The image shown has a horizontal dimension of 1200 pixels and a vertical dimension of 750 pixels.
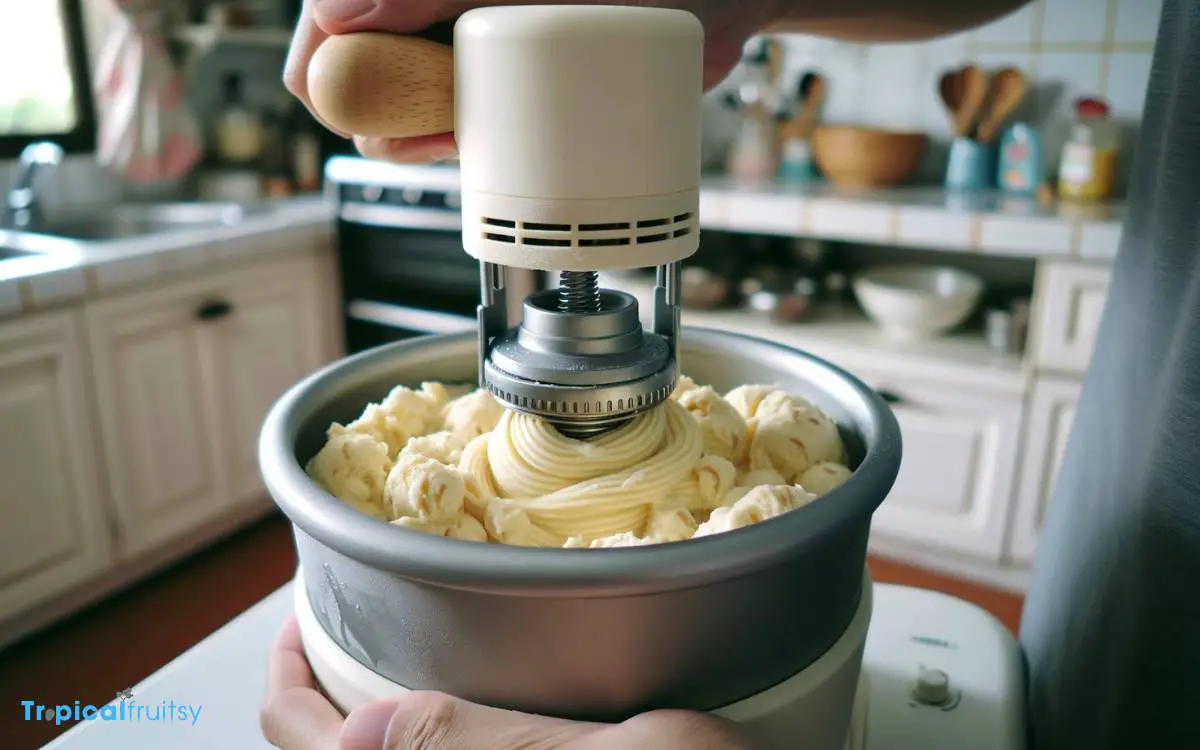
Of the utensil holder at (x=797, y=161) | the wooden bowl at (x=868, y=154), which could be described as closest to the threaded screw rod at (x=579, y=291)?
the wooden bowl at (x=868, y=154)

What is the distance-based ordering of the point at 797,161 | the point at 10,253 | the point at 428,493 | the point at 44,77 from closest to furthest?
the point at 428,493 → the point at 10,253 → the point at 44,77 → the point at 797,161

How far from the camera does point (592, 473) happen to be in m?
0.48

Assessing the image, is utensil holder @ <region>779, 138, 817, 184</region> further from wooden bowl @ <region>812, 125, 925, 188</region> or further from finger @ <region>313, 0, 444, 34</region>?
finger @ <region>313, 0, 444, 34</region>

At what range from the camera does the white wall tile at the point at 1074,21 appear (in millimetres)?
2062

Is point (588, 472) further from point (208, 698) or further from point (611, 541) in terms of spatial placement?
point (208, 698)

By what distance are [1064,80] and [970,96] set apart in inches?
9.1

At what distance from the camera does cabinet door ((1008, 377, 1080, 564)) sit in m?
1.77

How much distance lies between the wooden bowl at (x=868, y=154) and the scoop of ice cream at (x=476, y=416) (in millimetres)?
1816

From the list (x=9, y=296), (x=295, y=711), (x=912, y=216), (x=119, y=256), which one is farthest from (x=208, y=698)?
(x=912, y=216)

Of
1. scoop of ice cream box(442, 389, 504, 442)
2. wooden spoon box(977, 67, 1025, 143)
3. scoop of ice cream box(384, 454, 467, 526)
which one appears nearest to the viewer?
scoop of ice cream box(384, 454, 467, 526)

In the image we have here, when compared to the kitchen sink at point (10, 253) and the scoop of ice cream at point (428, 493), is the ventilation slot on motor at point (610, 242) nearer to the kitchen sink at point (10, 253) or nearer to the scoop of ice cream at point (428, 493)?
the scoop of ice cream at point (428, 493)

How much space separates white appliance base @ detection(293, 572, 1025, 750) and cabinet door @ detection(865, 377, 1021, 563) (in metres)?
1.28

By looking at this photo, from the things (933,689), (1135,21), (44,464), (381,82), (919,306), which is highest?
(1135,21)

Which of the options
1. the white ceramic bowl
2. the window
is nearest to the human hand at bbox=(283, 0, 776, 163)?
the white ceramic bowl
